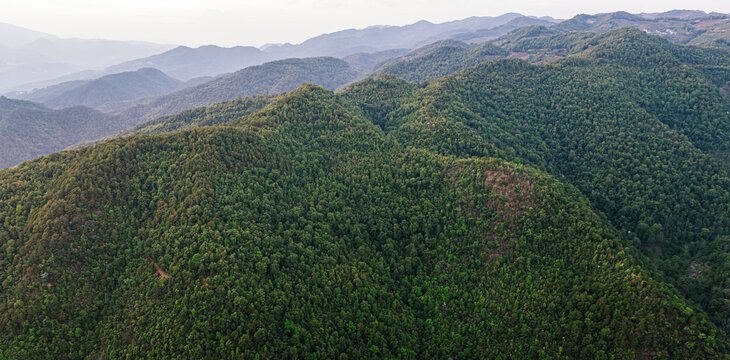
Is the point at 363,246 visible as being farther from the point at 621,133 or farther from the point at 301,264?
the point at 621,133

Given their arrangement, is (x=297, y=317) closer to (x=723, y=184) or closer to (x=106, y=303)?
(x=106, y=303)

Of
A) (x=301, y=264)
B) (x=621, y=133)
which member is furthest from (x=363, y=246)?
(x=621, y=133)

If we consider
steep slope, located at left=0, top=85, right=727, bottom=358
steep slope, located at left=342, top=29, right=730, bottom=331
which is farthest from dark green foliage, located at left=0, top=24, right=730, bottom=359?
steep slope, located at left=342, top=29, right=730, bottom=331

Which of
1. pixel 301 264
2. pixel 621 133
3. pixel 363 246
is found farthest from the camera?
pixel 621 133

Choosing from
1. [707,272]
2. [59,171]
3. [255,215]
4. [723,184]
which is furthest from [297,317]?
[723,184]

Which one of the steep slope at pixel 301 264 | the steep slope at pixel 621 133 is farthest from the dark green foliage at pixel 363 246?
the steep slope at pixel 621 133
